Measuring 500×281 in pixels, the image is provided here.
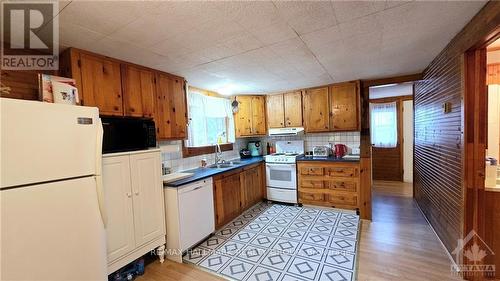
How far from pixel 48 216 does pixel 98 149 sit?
1.68 ft

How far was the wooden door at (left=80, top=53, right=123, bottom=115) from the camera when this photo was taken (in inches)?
78.1

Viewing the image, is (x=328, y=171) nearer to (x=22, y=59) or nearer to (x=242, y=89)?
(x=242, y=89)

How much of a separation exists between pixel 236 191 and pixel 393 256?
215cm

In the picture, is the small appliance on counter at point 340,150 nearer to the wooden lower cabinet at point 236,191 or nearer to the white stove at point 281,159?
the white stove at point 281,159

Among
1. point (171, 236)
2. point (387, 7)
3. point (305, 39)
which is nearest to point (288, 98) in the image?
point (305, 39)

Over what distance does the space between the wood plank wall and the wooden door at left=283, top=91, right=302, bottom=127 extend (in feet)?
6.11

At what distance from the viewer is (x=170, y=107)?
2.81m

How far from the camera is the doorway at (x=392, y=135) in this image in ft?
17.1

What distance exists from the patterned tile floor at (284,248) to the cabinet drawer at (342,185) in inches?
15.8

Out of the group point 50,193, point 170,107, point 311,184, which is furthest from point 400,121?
point 50,193

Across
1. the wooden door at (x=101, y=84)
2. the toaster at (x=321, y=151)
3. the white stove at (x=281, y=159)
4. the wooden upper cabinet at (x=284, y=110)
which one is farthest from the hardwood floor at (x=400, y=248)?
the wooden door at (x=101, y=84)

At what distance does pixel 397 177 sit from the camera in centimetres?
541

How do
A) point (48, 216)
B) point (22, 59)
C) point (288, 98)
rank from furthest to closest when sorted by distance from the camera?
1. point (288, 98)
2. point (22, 59)
3. point (48, 216)

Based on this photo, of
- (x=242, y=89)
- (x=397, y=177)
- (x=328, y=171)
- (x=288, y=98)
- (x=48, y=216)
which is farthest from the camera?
(x=397, y=177)
